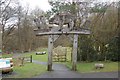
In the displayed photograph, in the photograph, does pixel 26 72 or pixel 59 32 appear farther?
pixel 59 32

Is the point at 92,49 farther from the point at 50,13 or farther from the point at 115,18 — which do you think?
the point at 50,13

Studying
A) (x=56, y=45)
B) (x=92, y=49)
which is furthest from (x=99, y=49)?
(x=56, y=45)

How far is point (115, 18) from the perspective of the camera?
76.0 feet

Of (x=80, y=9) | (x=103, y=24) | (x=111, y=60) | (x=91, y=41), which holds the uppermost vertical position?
(x=80, y=9)

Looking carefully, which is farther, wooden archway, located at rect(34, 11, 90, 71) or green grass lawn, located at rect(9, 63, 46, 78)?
wooden archway, located at rect(34, 11, 90, 71)

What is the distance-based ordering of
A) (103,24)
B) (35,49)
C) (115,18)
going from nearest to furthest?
(115,18) < (103,24) < (35,49)

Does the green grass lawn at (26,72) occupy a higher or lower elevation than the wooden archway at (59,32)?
lower

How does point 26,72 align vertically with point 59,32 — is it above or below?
below

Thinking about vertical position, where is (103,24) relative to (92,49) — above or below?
above

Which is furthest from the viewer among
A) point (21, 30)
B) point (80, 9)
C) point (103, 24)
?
point (21, 30)

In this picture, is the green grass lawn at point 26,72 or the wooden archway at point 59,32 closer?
the green grass lawn at point 26,72

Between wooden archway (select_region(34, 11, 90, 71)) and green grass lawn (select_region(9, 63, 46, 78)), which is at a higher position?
wooden archway (select_region(34, 11, 90, 71))

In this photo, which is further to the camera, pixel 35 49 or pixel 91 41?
pixel 35 49

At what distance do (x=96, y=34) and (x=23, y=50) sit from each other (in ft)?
95.5
